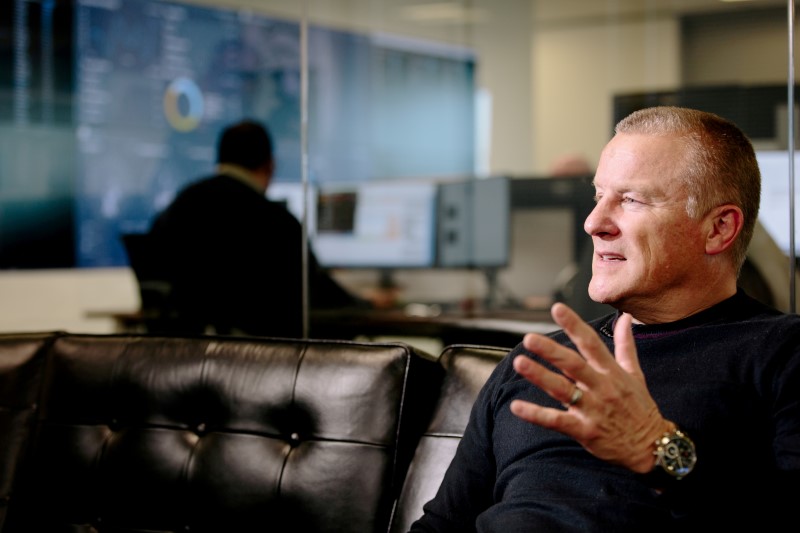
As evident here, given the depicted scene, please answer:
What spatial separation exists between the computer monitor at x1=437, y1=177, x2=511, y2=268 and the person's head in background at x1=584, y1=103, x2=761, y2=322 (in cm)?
264

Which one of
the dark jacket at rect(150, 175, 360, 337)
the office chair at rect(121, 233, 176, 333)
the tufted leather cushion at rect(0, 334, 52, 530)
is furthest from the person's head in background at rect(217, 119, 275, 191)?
the tufted leather cushion at rect(0, 334, 52, 530)

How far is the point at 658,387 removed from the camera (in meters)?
1.28

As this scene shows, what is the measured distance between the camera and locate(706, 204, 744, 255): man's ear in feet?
4.54

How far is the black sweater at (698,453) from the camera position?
3.74 ft

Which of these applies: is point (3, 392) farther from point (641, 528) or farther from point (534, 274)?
point (534, 274)

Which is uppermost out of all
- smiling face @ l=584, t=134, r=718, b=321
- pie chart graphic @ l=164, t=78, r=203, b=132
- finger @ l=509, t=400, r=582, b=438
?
pie chart graphic @ l=164, t=78, r=203, b=132

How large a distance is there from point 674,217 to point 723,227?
79 millimetres

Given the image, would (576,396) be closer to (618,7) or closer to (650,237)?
(650,237)

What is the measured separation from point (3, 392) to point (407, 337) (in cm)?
176

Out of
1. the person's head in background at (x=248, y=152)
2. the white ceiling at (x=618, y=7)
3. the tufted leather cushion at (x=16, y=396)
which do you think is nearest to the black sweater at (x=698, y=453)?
the tufted leather cushion at (x=16, y=396)

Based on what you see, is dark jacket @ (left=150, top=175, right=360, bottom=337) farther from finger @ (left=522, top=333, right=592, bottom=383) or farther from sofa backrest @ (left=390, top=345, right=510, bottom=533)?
finger @ (left=522, top=333, right=592, bottom=383)

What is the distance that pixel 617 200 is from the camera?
1.41m

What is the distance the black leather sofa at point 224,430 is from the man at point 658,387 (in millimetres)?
194

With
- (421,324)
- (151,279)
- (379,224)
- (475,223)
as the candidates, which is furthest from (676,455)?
(379,224)
